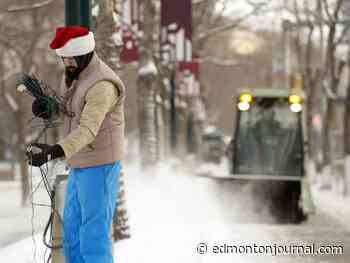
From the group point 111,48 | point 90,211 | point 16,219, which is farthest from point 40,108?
point 16,219

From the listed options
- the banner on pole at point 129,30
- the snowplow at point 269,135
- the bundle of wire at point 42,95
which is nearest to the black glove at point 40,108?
the bundle of wire at point 42,95

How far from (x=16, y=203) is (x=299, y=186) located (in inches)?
490

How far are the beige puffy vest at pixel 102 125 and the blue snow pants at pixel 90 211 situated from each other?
0.06m

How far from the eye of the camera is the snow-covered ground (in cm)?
927

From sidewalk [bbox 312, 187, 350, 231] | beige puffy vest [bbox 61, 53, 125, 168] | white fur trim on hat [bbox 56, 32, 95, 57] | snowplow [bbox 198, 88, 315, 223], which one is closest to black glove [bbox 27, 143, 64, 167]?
beige puffy vest [bbox 61, 53, 125, 168]

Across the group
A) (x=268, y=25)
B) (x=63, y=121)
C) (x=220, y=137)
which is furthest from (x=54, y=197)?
(x=220, y=137)

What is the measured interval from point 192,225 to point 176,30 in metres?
7.75

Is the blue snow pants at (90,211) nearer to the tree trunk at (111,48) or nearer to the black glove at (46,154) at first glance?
the black glove at (46,154)

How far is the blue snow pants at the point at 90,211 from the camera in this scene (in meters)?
5.94

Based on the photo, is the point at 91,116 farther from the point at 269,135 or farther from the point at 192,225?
the point at 269,135

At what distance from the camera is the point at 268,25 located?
127ft

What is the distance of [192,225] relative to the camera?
1295 centimetres

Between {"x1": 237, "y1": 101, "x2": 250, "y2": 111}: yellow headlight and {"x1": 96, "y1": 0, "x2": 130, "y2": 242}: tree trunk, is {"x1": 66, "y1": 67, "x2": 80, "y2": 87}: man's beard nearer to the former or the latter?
{"x1": 96, "y1": 0, "x2": 130, "y2": 242}: tree trunk

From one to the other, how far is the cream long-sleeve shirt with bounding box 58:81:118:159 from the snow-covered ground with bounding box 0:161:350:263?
1.70 m
